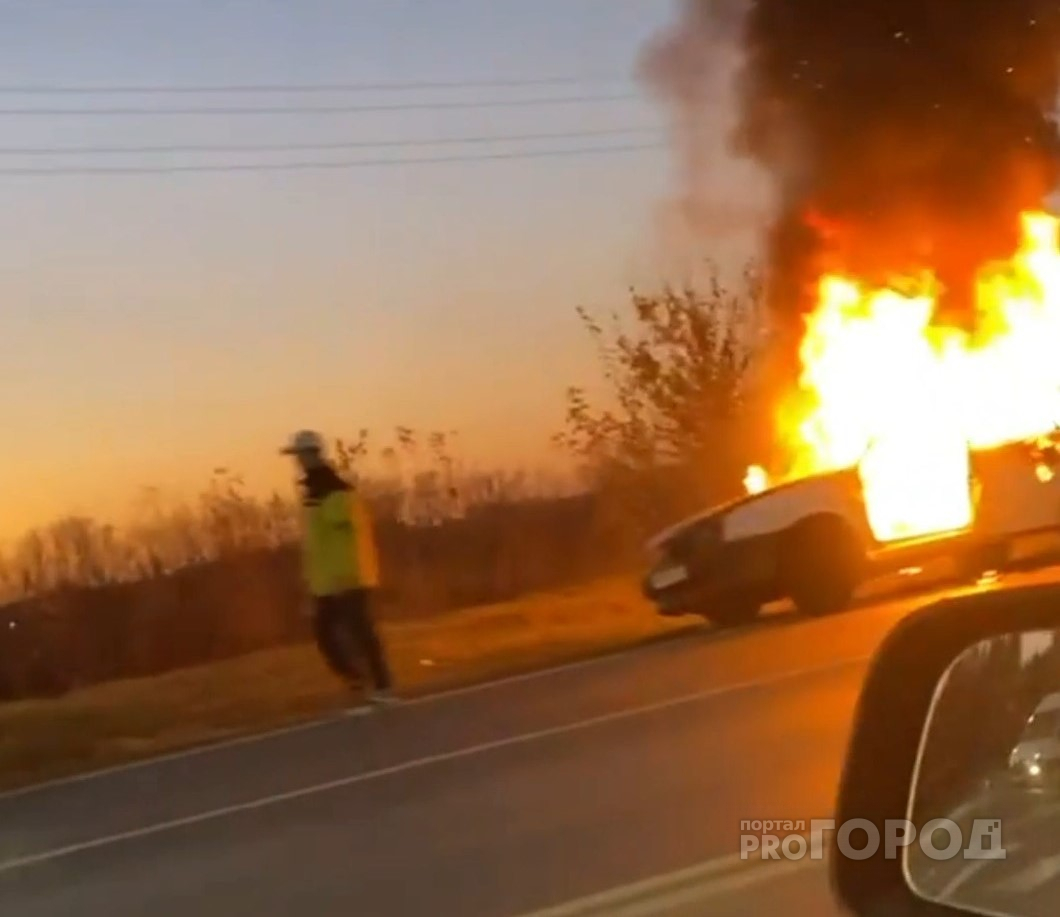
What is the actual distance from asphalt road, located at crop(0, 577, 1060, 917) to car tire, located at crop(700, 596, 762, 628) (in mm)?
2273

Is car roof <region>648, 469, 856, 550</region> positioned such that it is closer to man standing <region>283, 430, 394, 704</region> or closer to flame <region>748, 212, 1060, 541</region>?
flame <region>748, 212, 1060, 541</region>

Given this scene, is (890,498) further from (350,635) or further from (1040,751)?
(1040,751)

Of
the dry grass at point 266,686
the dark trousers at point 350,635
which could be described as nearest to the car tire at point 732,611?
the dry grass at point 266,686

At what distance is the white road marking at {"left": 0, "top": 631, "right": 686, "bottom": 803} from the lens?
1284cm

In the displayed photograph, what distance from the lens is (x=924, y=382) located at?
18312 mm

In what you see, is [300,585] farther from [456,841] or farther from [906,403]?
[456,841]

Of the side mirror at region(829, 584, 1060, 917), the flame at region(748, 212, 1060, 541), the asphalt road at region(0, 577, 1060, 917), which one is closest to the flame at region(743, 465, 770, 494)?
the flame at region(748, 212, 1060, 541)

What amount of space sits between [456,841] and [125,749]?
672 cm

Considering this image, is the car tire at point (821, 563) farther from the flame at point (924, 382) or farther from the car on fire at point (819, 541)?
the flame at point (924, 382)

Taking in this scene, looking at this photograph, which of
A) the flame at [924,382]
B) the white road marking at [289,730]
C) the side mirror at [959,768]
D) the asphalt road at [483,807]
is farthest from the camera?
the flame at [924,382]

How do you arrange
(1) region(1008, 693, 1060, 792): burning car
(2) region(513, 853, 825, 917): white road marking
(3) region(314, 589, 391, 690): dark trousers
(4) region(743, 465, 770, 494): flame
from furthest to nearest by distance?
(4) region(743, 465, 770, 494): flame
(3) region(314, 589, 391, 690): dark trousers
(2) region(513, 853, 825, 917): white road marking
(1) region(1008, 693, 1060, 792): burning car

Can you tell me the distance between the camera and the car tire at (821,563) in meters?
15.9

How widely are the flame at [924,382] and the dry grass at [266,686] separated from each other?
231 centimetres

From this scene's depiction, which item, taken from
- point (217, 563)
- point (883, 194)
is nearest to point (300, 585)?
point (217, 563)
